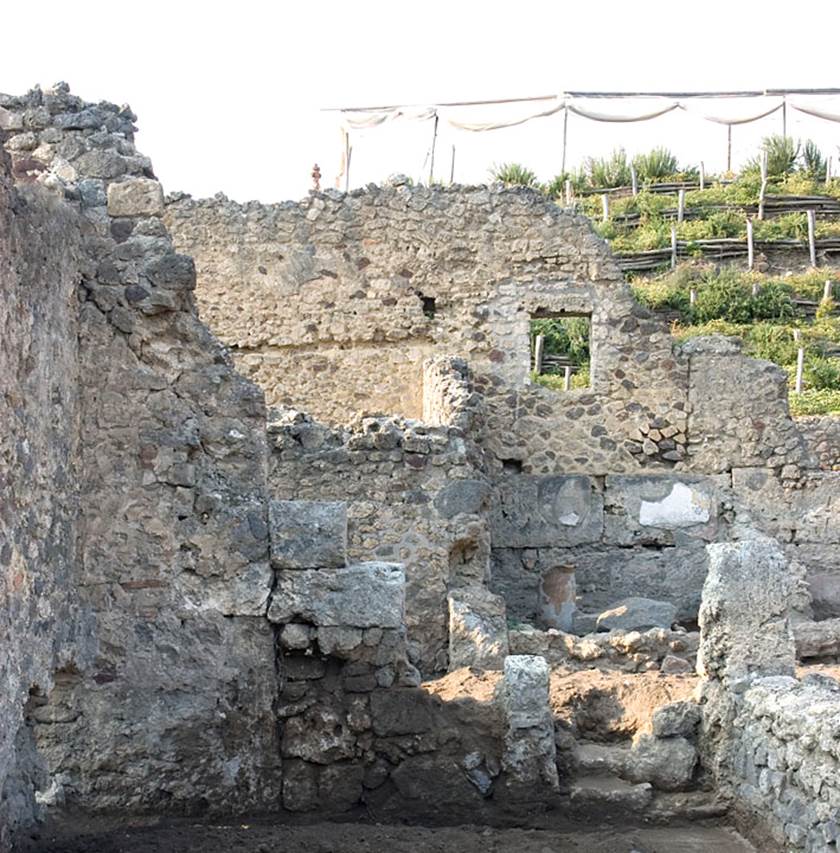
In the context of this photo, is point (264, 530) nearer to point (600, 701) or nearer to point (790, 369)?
point (600, 701)

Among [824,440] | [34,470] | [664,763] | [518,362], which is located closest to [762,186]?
[824,440]

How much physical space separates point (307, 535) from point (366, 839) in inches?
58.2

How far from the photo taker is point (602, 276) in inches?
494

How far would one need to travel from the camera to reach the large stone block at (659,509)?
12.1 m

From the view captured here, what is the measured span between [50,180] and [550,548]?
637 centimetres

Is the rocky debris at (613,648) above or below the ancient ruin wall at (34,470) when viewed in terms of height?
below

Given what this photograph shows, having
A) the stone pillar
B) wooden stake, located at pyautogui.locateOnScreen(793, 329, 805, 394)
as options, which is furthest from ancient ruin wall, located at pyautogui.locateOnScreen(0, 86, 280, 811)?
wooden stake, located at pyautogui.locateOnScreen(793, 329, 805, 394)

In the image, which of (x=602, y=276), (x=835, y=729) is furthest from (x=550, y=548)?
(x=835, y=729)

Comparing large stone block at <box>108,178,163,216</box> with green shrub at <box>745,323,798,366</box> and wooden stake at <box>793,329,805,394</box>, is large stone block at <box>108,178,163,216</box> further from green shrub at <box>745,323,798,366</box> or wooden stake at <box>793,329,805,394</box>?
green shrub at <box>745,323,798,366</box>

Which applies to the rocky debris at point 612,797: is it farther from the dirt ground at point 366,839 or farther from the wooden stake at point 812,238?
the wooden stake at point 812,238

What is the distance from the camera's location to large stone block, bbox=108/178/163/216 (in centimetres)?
697

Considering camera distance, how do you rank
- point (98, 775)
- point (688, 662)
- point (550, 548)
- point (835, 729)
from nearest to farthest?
point (835, 729) → point (98, 775) → point (688, 662) → point (550, 548)

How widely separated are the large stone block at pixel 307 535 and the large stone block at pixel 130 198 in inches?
61.7

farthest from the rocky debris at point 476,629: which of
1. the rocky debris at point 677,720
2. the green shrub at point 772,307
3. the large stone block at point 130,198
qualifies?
the green shrub at point 772,307
